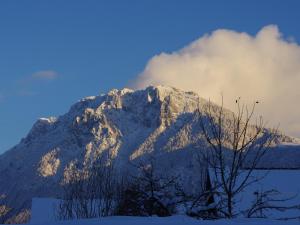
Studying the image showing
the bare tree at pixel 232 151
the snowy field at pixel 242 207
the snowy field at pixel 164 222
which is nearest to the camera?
the snowy field at pixel 164 222

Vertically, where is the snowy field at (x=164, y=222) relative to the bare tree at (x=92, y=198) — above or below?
below

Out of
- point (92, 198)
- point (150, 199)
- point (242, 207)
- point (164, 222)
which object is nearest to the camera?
point (164, 222)

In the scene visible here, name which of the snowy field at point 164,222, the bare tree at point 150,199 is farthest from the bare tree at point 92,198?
the snowy field at point 164,222

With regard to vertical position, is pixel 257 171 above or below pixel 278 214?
above

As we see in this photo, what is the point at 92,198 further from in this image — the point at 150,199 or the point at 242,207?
the point at 150,199

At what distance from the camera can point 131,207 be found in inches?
763

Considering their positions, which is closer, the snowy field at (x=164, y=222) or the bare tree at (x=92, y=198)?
the snowy field at (x=164, y=222)

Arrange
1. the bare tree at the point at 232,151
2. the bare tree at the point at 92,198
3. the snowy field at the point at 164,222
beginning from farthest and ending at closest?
the bare tree at the point at 92,198, the bare tree at the point at 232,151, the snowy field at the point at 164,222

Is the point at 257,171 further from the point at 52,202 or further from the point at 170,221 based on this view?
the point at 170,221

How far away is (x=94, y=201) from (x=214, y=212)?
21.8m

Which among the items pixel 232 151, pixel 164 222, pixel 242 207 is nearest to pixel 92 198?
pixel 242 207

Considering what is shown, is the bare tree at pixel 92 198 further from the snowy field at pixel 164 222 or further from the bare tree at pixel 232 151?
the snowy field at pixel 164 222

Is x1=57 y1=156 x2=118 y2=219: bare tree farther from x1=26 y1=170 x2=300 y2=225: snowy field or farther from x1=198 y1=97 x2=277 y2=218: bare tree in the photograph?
x1=198 y1=97 x2=277 y2=218: bare tree

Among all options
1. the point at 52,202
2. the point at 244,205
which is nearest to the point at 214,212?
the point at 244,205
